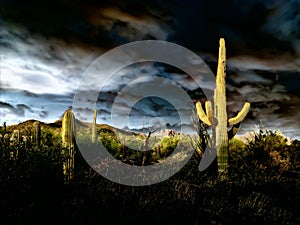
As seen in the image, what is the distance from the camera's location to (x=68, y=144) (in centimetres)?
720

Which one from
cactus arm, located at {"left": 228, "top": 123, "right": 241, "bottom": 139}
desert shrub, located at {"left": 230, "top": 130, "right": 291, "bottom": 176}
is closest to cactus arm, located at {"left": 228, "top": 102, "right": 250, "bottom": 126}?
cactus arm, located at {"left": 228, "top": 123, "right": 241, "bottom": 139}

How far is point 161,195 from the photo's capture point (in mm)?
6559

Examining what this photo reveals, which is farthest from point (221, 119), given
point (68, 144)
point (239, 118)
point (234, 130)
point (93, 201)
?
point (93, 201)

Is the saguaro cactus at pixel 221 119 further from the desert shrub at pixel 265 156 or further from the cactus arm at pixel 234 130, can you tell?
the desert shrub at pixel 265 156

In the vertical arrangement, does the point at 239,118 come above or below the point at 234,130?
above

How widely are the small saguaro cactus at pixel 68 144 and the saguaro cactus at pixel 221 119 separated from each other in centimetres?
421

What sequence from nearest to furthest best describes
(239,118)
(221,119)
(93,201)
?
1. (93,201)
2. (221,119)
3. (239,118)

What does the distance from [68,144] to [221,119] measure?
4453 mm

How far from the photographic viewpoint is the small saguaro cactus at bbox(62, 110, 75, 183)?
6.73m

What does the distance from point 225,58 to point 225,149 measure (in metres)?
2.75

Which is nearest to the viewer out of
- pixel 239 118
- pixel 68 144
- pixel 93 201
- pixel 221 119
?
pixel 93 201

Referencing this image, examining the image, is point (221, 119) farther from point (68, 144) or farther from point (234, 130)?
point (68, 144)

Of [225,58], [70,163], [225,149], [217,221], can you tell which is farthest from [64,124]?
[225,58]

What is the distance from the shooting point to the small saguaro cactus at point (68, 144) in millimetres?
6734
